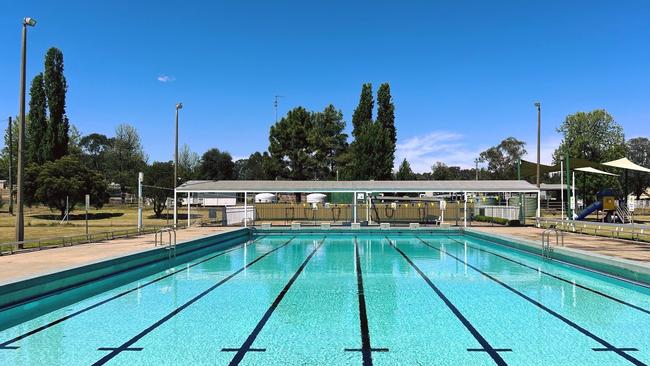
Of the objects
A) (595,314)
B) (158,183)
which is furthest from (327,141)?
(595,314)

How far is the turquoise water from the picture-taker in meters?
4.93

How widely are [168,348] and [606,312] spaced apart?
21.3 ft

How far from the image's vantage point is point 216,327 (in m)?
6.09

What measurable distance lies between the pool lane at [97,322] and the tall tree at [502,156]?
8411 cm

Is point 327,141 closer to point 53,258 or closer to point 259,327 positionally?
point 53,258

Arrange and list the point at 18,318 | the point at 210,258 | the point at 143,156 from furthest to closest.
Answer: the point at 143,156, the point at 210,258, the point at 18,318

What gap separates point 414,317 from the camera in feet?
21.9

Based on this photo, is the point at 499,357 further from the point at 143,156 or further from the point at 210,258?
the point at 143,156

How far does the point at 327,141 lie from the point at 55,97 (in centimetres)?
2738

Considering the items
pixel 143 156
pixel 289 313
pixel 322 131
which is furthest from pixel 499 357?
pixel 143 156

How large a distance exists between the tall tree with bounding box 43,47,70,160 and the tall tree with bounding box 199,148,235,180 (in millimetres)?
52190

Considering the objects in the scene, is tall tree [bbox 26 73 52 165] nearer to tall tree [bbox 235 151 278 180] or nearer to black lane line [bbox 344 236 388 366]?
tall tree [bbox 235 151 278 180]

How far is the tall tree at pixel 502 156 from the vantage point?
87.3m

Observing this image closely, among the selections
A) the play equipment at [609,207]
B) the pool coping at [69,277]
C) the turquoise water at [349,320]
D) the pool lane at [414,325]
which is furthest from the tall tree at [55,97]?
the play equipment at [609,207]
